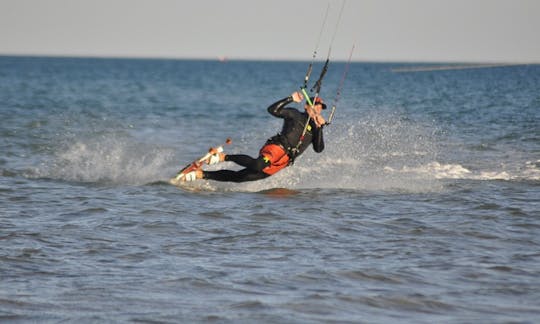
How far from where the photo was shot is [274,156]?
1298cm

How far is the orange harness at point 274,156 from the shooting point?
1296cm

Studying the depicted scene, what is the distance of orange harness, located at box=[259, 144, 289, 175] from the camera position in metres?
13.0

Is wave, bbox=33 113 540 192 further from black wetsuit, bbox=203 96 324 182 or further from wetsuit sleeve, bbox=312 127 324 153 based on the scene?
wetsuit sleeve, bbox=312 127 324 153

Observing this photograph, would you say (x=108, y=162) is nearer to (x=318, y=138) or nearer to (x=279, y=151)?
(x=279, y=151)

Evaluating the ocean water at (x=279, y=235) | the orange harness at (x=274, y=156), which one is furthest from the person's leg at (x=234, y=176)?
the ocean water at (x=279, y=235)

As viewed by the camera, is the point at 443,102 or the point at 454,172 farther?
the point at 443,102

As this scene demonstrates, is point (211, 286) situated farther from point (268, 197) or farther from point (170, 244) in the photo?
point (268, 197)

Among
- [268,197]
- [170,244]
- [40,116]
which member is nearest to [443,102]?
[40,116]

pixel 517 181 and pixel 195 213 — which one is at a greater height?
pixel 517 181

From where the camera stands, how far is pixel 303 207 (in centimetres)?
1232

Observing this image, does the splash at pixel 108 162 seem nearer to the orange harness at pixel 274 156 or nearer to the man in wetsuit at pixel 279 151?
the man in wetsuit at pixel 279 151

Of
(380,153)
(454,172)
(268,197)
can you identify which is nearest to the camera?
(268,197)

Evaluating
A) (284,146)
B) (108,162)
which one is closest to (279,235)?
(284,146)

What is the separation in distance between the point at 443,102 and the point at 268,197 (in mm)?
28280
